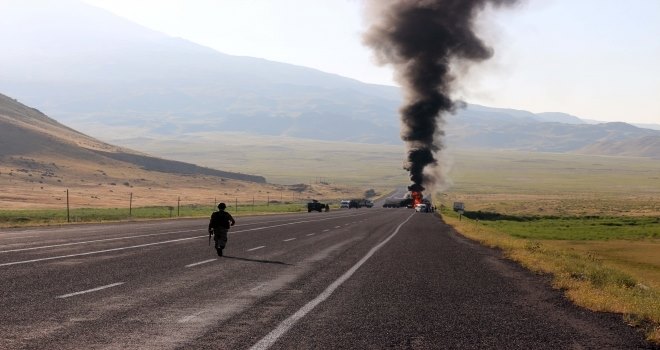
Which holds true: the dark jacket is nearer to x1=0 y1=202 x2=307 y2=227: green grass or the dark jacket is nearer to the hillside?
x1=0 y1=202 x2=307 y2=227: green grass

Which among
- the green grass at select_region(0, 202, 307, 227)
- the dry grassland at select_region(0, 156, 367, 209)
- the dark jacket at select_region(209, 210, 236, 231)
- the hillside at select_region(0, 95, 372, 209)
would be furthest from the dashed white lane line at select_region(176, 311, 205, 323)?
the hillside at select_region(0, 95, 372, 209)

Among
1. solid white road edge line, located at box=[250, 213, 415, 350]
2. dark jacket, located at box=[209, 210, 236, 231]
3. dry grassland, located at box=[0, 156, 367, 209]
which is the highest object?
dry grassland, located at box=[0, 156, 367, 209]

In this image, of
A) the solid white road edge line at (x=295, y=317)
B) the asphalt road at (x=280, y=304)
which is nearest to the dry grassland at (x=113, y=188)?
the asphalt road at (x=280, y=304)

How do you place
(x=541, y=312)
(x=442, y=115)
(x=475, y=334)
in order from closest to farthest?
(x=475, y=334) < (x=541, y=312) < (x=442, y=115)

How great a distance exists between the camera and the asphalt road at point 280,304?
30.3 ft

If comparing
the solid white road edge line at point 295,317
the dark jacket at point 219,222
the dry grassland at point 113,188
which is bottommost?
the solid white road edge line at point 295,317

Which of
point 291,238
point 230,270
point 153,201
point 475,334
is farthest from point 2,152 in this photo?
point 475,334

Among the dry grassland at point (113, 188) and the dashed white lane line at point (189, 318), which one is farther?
the dry grassland at point (113, 188)

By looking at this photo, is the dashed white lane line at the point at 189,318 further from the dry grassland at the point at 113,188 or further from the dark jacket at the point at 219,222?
the dry grassland at the point at 113,188

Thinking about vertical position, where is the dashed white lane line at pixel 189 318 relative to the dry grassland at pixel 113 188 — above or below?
below

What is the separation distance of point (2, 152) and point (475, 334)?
486ft

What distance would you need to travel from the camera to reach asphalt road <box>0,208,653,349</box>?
363 inches

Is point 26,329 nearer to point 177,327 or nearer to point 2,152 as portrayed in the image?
point 177,327

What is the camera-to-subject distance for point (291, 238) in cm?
3086
